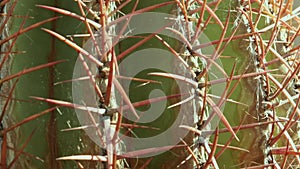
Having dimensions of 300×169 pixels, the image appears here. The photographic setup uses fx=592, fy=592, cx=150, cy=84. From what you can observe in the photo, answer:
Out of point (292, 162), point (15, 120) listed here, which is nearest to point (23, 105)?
point (15, 120)

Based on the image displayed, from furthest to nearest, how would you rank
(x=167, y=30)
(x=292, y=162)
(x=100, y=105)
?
(x=292, y=162) → (x=167, y=30) → (x=100, y=105)

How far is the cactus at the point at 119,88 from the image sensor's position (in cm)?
89

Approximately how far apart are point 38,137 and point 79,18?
20 cm

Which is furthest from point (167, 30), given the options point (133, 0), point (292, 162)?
point (292, 162)

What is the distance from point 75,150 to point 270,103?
366mm

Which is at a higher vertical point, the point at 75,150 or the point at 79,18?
the point at 79,18

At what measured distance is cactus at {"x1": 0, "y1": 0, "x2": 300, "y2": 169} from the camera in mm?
893

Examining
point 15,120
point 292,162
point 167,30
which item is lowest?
point 292,162

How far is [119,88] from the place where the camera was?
2.81 ft

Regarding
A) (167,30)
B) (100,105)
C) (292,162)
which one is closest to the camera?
(100,105)

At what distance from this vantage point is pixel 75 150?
0.95 meters

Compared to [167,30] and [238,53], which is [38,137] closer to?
[167,30]

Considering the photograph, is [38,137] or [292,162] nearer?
[38,137]

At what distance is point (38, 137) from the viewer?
3.10 ft
